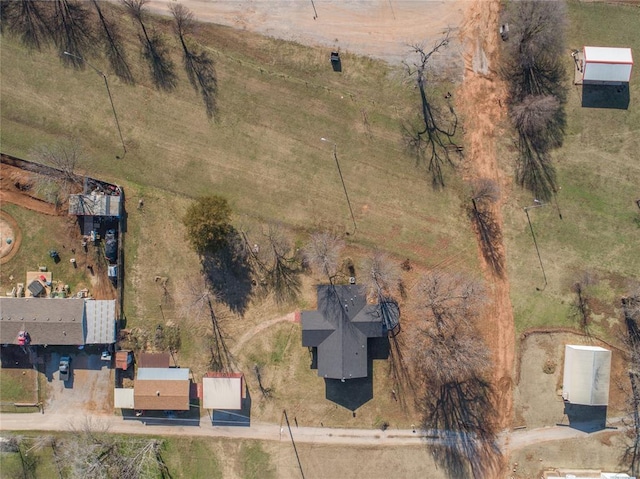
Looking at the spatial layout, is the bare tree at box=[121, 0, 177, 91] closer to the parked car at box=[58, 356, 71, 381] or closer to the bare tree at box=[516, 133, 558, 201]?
the parked car at box=[58, 356, 71, 381]

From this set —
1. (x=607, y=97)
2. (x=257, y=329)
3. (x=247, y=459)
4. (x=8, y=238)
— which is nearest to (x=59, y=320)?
(x=8, y=238)

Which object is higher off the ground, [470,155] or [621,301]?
[470,155]

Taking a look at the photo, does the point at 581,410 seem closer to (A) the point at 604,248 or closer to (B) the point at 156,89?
(A) the point at 604,248

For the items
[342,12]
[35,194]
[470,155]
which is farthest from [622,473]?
[35,194]

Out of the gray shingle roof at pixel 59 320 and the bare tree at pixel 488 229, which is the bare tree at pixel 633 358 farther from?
the gray shingle roof at pixel 59 320

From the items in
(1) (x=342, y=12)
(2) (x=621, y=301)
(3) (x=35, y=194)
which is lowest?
(2) (x=621, y=301)

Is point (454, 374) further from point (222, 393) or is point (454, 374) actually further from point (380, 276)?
point (222, 393)

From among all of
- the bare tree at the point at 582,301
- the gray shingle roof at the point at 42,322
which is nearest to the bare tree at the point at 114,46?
the gray shingle roof at the point at 42,322
